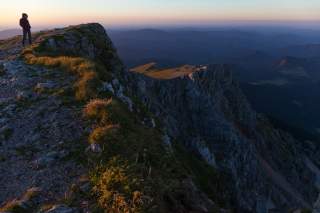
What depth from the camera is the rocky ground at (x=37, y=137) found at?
1332 centimetres

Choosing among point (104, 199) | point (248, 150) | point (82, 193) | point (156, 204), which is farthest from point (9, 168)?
point (248, 150)

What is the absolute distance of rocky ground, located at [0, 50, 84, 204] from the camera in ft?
43.7

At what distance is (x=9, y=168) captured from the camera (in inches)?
572

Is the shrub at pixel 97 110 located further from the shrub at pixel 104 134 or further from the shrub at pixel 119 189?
the shrub at pixel 119 189

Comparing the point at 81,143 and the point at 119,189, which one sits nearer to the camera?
the point at 119,189

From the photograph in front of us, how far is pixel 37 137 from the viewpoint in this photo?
16.6 meters

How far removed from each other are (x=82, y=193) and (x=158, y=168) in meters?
2.80

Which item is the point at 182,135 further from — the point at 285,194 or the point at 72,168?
the point at 72,168

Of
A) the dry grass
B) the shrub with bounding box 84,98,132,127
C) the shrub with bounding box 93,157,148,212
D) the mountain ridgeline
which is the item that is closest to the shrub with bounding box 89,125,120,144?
the mountain ridgeline

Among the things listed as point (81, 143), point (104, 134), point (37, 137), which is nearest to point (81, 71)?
point (37, 137)

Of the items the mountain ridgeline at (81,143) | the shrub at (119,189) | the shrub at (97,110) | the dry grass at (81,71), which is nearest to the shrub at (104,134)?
the mountain ridgeline at (81,143)

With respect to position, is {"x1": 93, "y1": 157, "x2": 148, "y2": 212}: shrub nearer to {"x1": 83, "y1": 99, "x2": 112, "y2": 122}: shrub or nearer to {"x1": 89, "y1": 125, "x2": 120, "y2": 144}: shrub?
{"x1": 89, "y1": 125, "x2": 120, "y2": 144}: shrub

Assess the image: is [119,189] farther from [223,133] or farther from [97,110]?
[223,133]

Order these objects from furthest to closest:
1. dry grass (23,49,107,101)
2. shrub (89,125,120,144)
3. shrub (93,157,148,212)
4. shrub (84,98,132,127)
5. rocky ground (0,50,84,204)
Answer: dry grass (23,49,107,101) → shrub (84,98,132,127) → shrub (89,125,120,144) → rocky ground (0,50,84,204) → shrub (93,157,148,212)
